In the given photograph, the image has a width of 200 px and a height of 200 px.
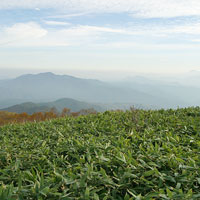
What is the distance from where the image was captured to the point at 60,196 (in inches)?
57.4

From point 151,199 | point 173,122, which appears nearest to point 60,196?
point 151,199

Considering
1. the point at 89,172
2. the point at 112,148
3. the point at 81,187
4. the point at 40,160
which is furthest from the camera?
the point at 112,148

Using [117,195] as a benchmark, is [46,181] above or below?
above

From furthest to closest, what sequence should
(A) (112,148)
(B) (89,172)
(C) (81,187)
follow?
(A) (112,148) → (B) (89,172) → (C) (81,187)

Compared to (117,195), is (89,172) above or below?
above

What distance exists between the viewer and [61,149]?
2.58 m

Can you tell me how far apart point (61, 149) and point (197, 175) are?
1.55m

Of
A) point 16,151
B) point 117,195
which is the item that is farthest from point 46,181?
point 16,151

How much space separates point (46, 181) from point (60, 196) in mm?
256

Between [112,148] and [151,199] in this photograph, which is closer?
[151,199]

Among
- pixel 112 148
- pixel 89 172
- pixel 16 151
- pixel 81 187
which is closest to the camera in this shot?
pixel 81 187

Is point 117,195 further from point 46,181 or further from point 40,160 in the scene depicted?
point 40,160

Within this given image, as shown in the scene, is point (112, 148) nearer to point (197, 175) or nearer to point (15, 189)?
point (197, 175)

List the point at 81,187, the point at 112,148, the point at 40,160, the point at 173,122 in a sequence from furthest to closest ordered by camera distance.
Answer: the point at 173,122
the point at 112,148
the point at 40,160
the point at 81,187
